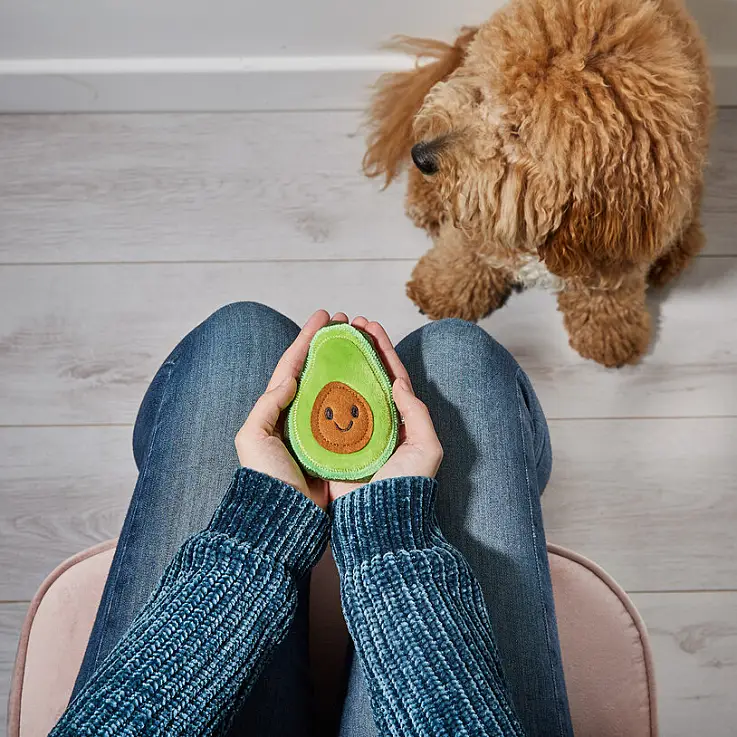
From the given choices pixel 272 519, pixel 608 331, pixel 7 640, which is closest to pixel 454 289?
pixel 608 331

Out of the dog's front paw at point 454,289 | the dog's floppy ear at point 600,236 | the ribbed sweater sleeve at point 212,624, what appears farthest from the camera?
the dog's front paw at point 454,289

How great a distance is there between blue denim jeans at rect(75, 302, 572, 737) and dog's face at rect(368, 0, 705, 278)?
0.15 meters

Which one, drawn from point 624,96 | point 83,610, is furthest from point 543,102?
point 83,610

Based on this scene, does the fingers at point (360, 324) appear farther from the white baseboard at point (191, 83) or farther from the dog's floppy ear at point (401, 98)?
the white baseboard at point (191, 83)

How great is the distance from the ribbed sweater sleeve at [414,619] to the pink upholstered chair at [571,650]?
19 cm

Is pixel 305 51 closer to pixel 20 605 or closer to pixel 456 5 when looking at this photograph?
pixel 456 5

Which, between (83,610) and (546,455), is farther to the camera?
(546,455)

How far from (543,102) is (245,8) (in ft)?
1.93

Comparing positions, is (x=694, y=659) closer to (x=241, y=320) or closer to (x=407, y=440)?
(x=407, y=440)

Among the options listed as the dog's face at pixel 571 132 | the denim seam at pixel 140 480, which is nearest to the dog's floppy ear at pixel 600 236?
the dog's face at pixel 571 132

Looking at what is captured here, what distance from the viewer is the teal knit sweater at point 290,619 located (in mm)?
517

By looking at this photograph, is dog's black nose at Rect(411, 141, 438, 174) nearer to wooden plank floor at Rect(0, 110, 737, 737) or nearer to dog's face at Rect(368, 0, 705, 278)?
dog's face at Rect(368, 0, 705, 278)

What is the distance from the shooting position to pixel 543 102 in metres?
0.73

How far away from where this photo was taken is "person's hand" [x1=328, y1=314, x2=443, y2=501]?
→ 64 centimetres
